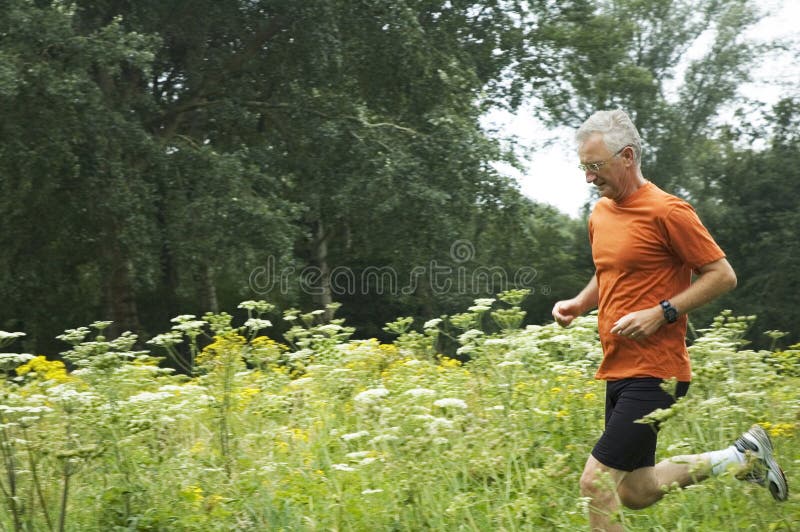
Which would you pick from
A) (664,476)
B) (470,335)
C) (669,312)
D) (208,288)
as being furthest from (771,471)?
(208,288)

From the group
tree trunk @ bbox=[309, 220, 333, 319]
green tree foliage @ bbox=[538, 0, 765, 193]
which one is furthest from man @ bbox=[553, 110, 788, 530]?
green tree foliage @ bbox=[538, 0, 765, 193]

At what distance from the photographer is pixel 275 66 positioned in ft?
64.8

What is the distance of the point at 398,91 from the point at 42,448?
16021 millimetres

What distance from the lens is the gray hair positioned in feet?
13.0

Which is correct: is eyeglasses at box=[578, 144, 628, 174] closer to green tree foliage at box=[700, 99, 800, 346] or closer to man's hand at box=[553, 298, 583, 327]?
man's hand at box=[553, 298, 583, 327]

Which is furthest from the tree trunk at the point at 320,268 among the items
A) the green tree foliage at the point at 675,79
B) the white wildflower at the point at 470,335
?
the white wildflower at the point at 470,335

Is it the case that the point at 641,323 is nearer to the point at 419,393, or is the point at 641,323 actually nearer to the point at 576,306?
the point at 576,306

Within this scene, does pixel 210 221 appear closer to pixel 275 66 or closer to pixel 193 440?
pixel 275 66

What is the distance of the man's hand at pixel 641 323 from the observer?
3723 mm

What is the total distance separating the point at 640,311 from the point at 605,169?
23.5 inches

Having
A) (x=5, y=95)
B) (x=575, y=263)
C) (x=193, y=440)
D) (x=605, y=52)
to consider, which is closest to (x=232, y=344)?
(x=193, y=440)

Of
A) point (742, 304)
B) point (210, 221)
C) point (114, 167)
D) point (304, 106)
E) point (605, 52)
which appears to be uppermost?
point (605, 52)

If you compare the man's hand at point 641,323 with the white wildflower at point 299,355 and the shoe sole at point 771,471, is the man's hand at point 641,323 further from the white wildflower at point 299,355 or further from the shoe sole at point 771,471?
the white wildflower at point 299,355

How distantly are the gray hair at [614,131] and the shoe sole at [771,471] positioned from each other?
122 cm
